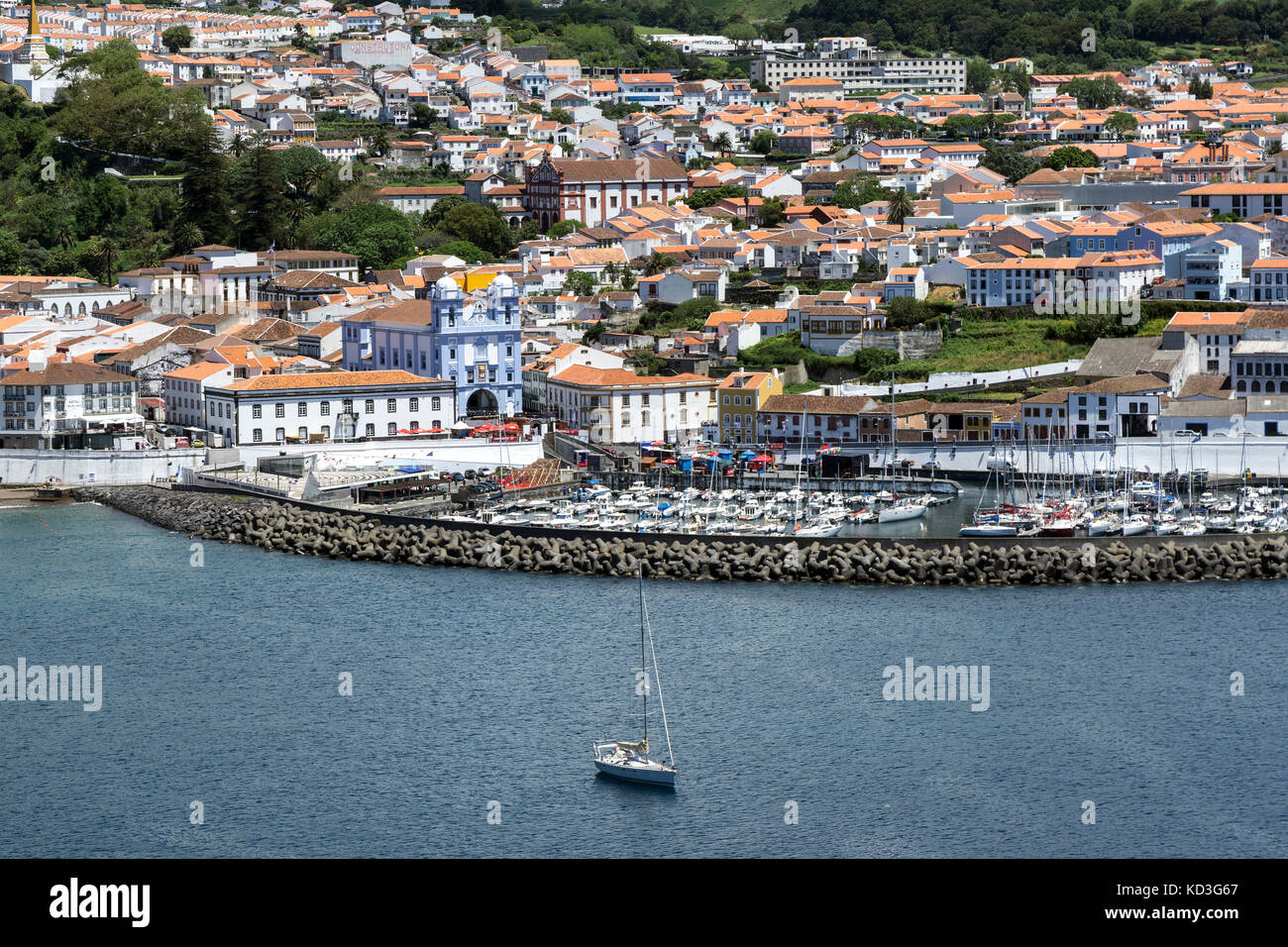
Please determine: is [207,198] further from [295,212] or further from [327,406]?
[327,406]

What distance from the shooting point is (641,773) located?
11.7 m

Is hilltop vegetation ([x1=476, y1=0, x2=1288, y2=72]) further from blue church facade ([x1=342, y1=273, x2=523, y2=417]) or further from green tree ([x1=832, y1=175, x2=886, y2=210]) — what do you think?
blue church facade ([x1=342, y1=273, x2=523, y2=417])

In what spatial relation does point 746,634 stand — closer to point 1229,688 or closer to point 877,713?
point 877,713

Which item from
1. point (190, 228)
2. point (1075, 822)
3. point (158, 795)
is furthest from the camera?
point (190, 228)

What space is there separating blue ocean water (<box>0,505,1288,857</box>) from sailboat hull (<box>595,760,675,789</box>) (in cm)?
10

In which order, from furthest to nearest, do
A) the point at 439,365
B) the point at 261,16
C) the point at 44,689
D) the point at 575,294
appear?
1. the point at 261,16
2. the point at 575,294
3. the point at 439,365
4. the point at 44,689

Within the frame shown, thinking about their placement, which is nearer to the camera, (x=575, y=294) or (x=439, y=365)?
(x=439, y=365)

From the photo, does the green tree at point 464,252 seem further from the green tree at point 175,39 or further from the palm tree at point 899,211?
the green tree at point 175,39

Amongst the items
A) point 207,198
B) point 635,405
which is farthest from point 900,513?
point 207,198

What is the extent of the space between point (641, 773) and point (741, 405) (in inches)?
531
